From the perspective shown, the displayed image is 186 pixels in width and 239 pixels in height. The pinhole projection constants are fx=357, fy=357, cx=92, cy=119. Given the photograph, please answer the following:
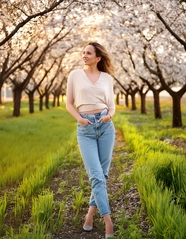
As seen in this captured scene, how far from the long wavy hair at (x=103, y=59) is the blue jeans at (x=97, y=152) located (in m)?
0.57

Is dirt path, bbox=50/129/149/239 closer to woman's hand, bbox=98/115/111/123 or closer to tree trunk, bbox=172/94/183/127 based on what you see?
woman's hand, bbox=98/115/111/123

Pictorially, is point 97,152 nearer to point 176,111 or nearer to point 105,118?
point 105,118

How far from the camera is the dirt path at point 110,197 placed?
4.19 metres

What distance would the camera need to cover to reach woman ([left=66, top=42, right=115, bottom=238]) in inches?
147

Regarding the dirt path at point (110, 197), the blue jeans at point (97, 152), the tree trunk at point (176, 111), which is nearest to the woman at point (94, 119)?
the blue jeans at point (97, 152)

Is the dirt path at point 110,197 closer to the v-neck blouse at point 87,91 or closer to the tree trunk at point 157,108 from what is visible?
the v-neck blouse at point 87,91

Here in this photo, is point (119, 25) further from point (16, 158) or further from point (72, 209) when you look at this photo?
point (72, 209)

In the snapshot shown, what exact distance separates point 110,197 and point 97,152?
1.87 m

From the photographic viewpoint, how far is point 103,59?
4.20 m

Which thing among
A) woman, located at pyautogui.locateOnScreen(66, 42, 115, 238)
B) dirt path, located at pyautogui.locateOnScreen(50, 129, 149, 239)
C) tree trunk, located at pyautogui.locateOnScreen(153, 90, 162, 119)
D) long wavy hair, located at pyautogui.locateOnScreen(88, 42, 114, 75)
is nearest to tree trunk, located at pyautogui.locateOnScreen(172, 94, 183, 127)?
tree trunk, located at pyautogui.locateOnScreen(153, 90, 162, 119)

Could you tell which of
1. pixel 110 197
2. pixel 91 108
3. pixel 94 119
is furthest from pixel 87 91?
pixel 110 197

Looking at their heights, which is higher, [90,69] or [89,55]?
[89,55]

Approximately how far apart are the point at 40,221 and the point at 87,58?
196 centimetres

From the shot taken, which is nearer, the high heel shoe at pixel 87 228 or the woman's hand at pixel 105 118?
the woman's hand at pixel 105 118
